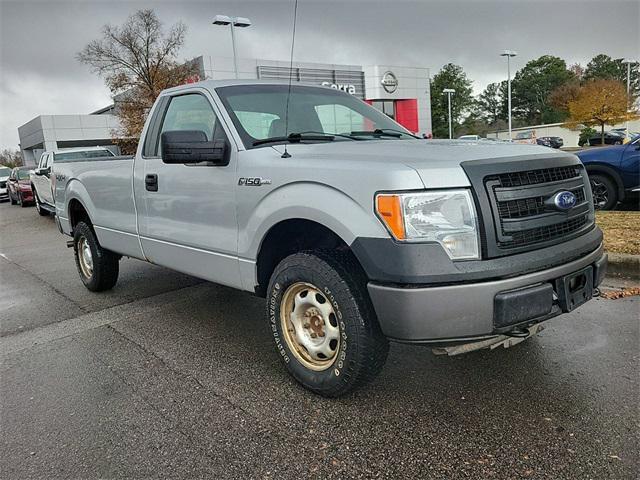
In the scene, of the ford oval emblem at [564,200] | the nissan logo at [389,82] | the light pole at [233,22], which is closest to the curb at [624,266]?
the ford oval emblem at [564,200]

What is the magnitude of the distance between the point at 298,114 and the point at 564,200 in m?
2.01

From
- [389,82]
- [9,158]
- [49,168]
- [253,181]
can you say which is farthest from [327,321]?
[9,158]

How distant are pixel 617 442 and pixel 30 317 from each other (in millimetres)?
5156

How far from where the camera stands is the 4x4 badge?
127 inches

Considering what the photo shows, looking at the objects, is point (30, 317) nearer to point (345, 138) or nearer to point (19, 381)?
point (19, 381)

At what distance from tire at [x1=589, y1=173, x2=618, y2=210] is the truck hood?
6.56 meters

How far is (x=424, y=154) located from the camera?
9.29 feet

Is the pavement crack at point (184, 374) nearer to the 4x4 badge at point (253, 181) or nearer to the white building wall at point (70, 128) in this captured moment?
the 4x4 badge at point (253, 181)

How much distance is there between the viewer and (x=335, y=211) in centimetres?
279

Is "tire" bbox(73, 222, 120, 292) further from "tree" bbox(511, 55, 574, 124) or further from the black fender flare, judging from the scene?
"tree" bbox(511, 55, 574, 124)

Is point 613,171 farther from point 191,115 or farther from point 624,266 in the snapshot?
point 191,115

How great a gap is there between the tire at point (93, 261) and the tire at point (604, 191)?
7.64m

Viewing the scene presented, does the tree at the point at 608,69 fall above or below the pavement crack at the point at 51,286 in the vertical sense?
above

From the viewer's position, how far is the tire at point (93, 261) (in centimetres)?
563
